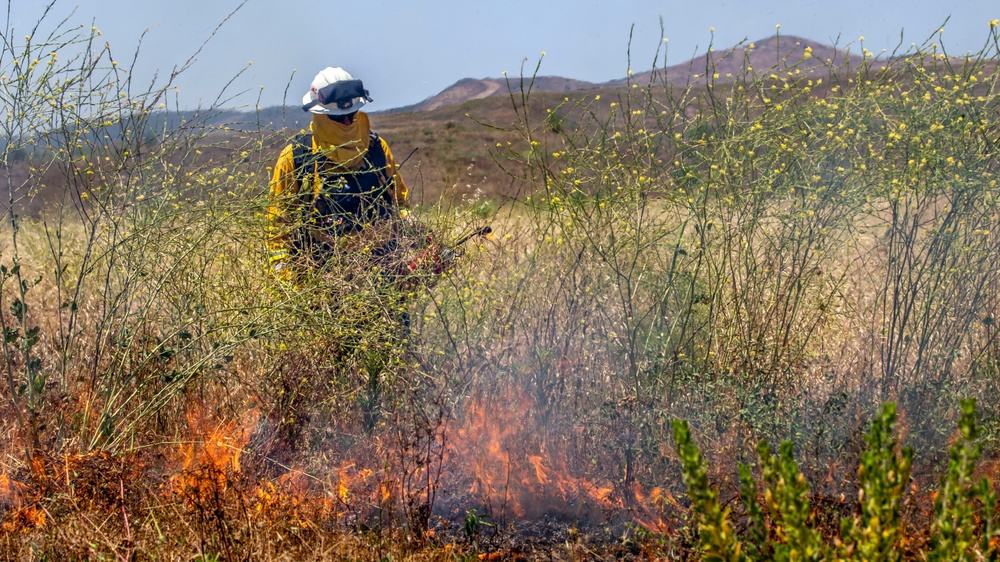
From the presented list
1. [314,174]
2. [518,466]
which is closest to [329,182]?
[314,174]

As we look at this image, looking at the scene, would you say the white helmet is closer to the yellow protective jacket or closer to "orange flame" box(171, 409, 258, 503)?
the yellow protective jacket

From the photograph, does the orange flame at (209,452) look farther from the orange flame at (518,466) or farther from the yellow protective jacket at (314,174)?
the orange flame at (518,466)

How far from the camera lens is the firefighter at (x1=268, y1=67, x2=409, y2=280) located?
4168 millimetres

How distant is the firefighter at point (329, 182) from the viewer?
417 cm

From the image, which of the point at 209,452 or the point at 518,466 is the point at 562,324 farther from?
the point at 209,452

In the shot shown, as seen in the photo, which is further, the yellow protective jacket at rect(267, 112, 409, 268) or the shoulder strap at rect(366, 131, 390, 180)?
the shoulder strap at rect(366, 131, 390, 180)

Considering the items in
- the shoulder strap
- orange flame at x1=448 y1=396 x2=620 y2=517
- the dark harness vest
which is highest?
the shoulder strap

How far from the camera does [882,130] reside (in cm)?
405

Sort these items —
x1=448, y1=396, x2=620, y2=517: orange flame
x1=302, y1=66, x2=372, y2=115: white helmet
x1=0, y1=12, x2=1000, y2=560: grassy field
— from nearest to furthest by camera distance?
x1=0, y1=12, x2=1000, y2=560: grassy field
x1=448, y1=396, x2=620, y2=517: orange flame
x1=302, y1=66, x2=372, y2=115: white helmet

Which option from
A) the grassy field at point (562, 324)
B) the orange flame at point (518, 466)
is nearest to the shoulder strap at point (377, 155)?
the grassy field at point (562, 324)

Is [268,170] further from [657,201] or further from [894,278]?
[894,278]

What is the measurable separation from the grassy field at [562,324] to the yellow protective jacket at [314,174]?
0.35 feet

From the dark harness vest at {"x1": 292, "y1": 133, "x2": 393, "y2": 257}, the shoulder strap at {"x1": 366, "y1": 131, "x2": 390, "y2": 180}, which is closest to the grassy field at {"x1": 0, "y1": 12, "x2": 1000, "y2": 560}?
the dark harness vest at {"x1": 292, "y1": 133, "x2": 393, "y2": 257}

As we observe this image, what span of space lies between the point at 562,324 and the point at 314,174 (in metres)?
1.39
